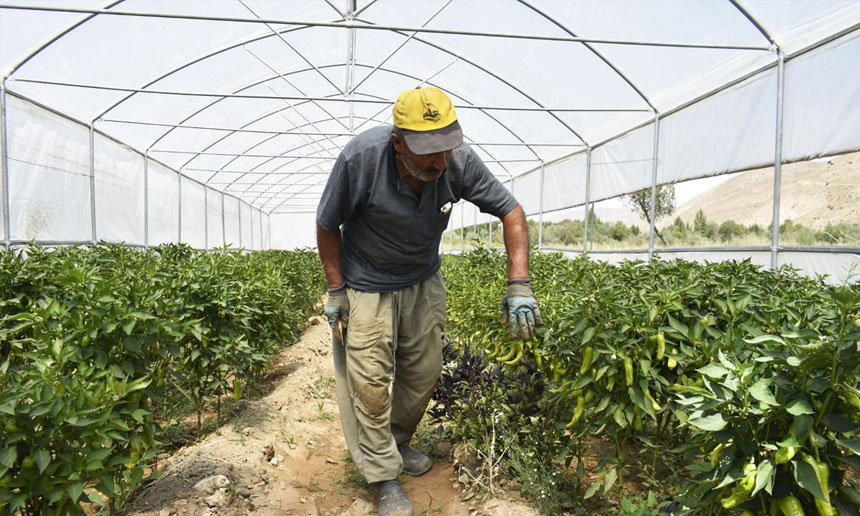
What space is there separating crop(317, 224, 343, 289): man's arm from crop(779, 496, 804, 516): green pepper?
1.95 m

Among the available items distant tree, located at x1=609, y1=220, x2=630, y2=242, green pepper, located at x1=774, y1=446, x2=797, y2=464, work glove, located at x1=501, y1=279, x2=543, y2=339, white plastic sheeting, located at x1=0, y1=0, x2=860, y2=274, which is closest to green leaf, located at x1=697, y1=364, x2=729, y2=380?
green pepper, located at x1=774, y1=446, x2=797, y2=464

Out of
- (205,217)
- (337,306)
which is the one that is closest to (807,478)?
(337,306)

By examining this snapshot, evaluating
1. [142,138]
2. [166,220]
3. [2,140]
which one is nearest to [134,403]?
[2,140]

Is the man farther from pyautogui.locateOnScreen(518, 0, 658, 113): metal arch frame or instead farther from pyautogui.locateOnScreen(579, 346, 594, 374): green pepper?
pyautogui.locateOnScreen(518, 0, 658, 113): metal arch frame

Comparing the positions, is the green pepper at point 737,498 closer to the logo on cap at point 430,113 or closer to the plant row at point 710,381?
the plant row at point 710,381

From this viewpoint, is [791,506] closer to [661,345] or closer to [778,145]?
[661,345]

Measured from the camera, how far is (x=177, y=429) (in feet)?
11.1

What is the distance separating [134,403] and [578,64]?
823cm

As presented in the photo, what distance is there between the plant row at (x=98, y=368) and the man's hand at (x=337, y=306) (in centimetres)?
68

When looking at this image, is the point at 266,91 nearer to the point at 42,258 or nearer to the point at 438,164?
the point at 42,258

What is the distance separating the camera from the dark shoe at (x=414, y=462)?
2.91m

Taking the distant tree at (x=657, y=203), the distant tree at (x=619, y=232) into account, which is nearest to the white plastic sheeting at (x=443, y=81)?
the distant tree at (x=657, y=203)

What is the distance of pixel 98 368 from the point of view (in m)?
2.03

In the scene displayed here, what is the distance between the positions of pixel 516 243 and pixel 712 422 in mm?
1330
